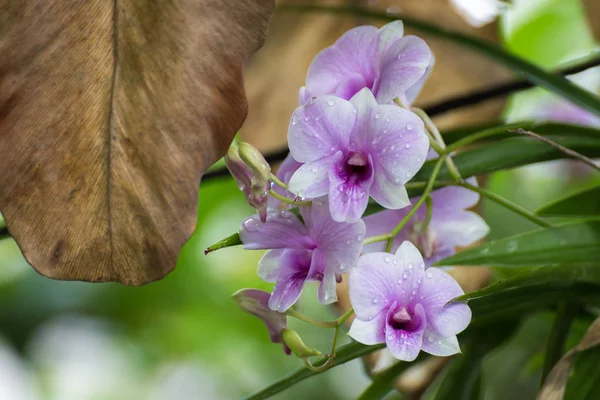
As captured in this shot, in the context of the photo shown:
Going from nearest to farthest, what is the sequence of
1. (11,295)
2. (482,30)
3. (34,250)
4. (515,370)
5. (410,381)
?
(34,250), (410,381), (482,30), (515,370), (11,295)

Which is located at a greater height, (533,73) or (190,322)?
(533,73)

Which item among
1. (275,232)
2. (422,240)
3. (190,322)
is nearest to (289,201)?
(275,232)

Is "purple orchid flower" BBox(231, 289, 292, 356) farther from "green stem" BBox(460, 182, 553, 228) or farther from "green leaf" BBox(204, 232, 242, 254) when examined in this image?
"green stem" BBox(460, 182, 553, 228)

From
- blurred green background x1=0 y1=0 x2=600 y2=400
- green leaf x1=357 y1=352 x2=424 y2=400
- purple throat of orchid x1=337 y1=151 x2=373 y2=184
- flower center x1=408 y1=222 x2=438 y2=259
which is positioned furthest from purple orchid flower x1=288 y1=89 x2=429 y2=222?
blurred green background x1=0 y1=0 x2=600 y2=400

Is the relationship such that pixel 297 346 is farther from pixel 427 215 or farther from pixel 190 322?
pixel 190 322

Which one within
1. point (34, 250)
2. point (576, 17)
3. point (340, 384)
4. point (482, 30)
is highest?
point (34, 250)

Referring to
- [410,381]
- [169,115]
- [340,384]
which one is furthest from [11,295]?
[169,115]

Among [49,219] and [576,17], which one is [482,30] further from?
[49,219]
